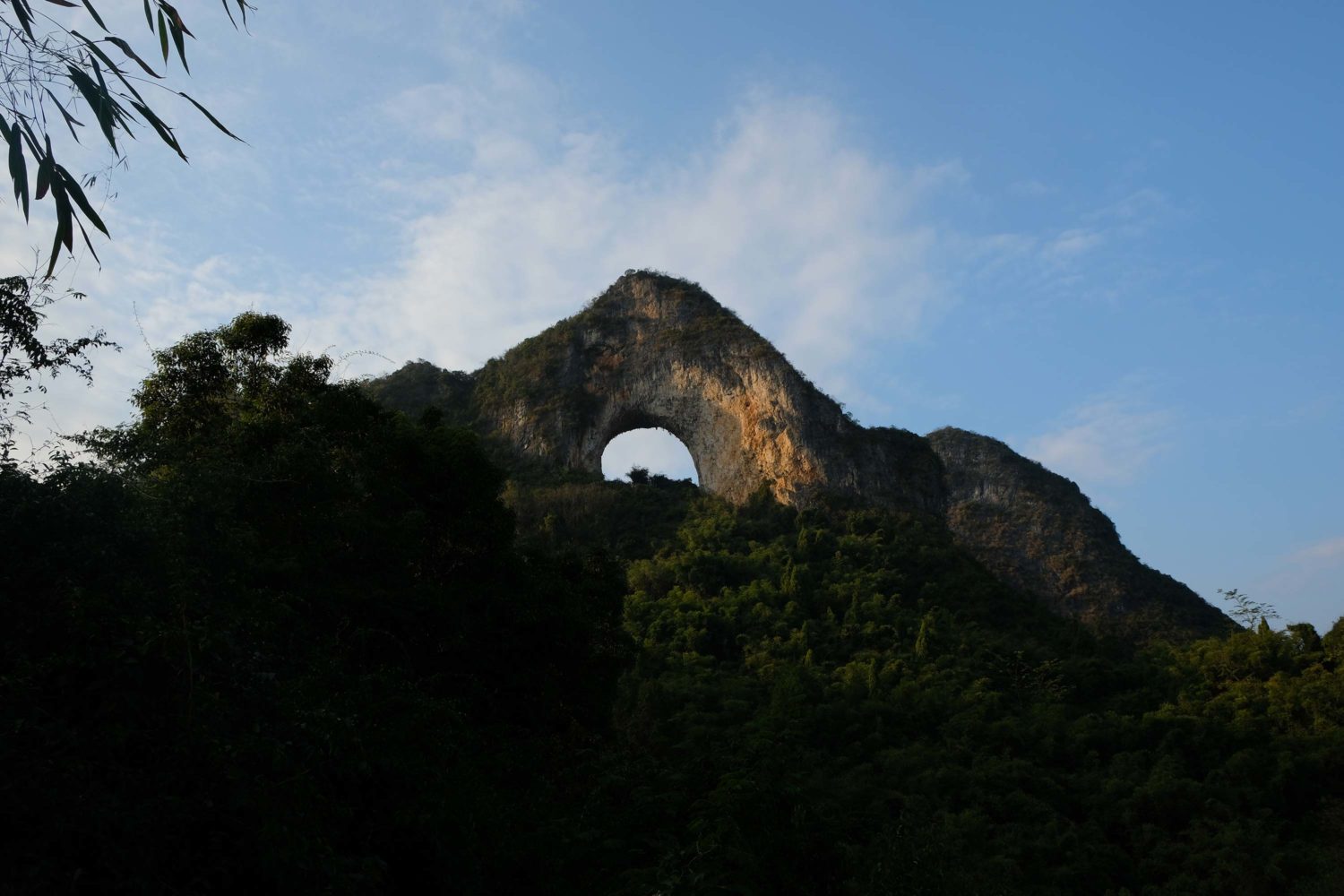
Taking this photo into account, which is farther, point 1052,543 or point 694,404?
point 694,404

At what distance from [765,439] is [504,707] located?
23.2 metres

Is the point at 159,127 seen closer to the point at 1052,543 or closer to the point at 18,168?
the point at 18,168

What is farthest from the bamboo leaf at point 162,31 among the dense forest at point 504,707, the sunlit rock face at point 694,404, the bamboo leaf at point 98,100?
the sunlit rock face at point 694,404

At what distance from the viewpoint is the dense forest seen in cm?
581

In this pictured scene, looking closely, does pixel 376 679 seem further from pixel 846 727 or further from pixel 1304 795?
pixel 1304 795

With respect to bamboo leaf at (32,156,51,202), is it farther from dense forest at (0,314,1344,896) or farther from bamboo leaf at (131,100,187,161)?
dense forest at (0,314,1344,896)

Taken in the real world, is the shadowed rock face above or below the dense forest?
above

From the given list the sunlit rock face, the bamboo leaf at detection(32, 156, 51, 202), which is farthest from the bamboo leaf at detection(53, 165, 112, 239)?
the sunlit rock face

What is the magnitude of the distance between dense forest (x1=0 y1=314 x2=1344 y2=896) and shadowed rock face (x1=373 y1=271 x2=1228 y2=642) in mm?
6220

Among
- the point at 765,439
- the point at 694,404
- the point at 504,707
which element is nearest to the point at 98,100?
the point at 504,707

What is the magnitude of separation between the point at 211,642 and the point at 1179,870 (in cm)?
1430

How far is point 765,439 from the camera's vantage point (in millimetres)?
35062

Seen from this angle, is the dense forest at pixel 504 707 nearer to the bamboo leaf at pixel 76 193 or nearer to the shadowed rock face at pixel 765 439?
the bamboo leaf at pixel 76 193

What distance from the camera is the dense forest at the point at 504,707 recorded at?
5.81 meters
